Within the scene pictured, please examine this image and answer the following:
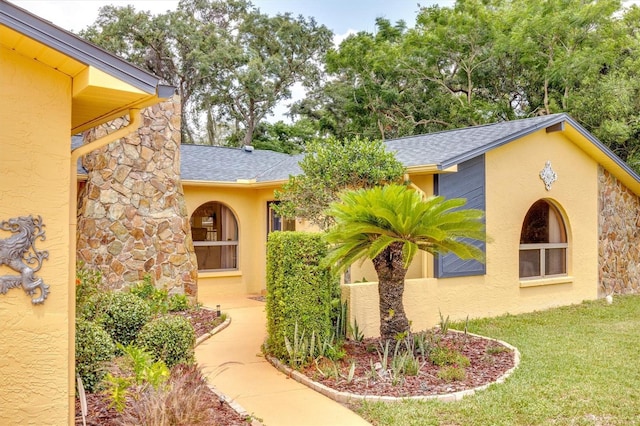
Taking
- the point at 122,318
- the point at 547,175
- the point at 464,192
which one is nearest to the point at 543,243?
the point at 547,175

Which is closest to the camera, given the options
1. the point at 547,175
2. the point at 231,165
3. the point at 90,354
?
the point at 90,354

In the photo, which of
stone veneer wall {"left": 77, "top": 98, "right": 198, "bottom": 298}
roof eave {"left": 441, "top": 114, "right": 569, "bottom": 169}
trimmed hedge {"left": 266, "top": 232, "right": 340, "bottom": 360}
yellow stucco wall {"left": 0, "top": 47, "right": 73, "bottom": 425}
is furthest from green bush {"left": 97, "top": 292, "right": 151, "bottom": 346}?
roof eave {"left": 441, "top": 114, "right": 569, "bottom": 169}

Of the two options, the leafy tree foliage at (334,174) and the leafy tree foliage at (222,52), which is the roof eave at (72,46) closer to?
the leafy tree foliage at (334,174)

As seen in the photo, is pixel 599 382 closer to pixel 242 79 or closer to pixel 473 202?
pixel 473 202

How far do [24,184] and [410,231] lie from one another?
4787mm

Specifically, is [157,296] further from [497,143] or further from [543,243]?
[543,243]

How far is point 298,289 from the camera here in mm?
7484

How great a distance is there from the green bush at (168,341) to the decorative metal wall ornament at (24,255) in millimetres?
2331

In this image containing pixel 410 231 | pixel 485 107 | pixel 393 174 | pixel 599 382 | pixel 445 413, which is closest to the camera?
pixel 445 413

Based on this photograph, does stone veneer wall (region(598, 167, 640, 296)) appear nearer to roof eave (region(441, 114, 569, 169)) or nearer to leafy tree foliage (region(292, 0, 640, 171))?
roof eave (region(441, 114, 569, 169))

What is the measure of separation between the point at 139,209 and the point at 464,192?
6.84 metres

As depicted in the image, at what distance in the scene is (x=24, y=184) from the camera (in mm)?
4324


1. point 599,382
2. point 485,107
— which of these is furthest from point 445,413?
point 485,107

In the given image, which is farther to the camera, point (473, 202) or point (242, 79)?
point (242, 79)
